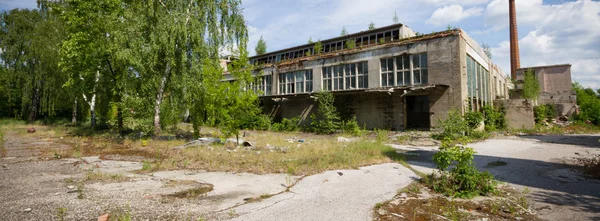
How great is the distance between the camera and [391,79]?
17641 millimetres

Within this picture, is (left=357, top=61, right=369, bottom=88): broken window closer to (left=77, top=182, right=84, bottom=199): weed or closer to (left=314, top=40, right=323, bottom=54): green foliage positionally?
(left=314, top=40, right=323, bottom=54): green foliage

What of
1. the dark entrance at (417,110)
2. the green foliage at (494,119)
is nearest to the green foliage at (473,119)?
the green foliage at (494,119)

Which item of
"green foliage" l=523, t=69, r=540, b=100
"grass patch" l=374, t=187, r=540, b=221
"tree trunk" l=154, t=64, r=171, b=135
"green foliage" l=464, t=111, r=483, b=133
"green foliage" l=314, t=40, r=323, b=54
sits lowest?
"grass patch" l=374, t=187, r=540, b=221

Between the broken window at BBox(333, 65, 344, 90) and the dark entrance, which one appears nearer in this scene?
the broken window at BBox(333, 65, 344, 90)

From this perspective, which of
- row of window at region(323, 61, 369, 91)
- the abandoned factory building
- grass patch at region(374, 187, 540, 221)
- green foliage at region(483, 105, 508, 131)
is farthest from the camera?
row of window at region(323, 61, 369, 91)

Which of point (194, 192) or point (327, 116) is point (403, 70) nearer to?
point (327, 116)

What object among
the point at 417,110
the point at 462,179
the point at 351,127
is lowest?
the point at 462,179

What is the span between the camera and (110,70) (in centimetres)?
1633

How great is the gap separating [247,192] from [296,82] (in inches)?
715

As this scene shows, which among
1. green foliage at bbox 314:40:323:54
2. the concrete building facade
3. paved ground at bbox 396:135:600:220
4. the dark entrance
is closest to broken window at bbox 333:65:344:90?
green foliage at bbox 314:40:323:54

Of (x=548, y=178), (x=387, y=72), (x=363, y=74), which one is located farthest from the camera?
(x=363, y=74)

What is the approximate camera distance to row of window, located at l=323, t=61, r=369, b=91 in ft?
62.1

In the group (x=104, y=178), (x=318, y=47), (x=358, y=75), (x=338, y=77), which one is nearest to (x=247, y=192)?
(x=104, y=178)

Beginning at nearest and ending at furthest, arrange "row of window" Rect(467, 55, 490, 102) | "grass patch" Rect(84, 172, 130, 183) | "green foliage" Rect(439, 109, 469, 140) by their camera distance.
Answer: "grass patch" Rect(84, 172, 130, 183) → "green foliage" Rect(439, 109, 469, 140) → "row of window" Rect(467, 55, 490, 102)
